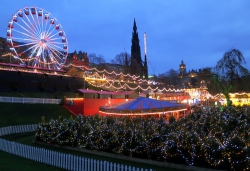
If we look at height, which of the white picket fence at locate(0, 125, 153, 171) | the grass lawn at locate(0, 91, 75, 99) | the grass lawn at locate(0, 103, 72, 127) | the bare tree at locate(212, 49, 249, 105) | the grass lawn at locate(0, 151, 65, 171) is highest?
the bare tree at locate(212, 49, 249, 105)

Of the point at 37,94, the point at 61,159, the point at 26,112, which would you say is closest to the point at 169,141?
the point at 61,159

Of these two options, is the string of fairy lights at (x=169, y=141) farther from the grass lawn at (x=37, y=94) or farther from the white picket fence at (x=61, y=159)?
the grass lawn at (x=37, y=94)

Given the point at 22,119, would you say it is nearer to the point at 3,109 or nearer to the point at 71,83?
the point at 3,109

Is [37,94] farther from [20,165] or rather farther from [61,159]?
[61,159]

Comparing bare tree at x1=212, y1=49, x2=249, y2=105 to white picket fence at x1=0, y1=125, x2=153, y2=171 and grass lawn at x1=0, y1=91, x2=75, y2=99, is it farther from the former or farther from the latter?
white picket fence at x1=0, y1=125, x2=153, y2=171

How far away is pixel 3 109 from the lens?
23953 mm

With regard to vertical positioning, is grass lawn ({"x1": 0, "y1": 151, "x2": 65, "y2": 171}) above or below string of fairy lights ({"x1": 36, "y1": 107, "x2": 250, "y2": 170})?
below

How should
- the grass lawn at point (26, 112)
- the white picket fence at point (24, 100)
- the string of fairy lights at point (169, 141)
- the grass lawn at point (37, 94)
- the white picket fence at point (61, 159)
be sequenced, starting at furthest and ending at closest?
the grass lawn at point (37, 94) < the white picket fence at point (24, 100) < the grass lawn at point (26, 112) < the string of fairy lights at point (169, 141) < the white picket fence at point (61, 159)

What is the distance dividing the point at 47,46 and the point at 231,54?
28.0m

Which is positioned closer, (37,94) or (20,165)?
(20,165)

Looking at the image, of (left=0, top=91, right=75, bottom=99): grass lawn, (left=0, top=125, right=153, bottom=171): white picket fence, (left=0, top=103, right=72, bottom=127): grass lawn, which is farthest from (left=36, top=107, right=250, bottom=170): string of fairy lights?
(left=0, top=91, right=75, bottom=99): grass lawn

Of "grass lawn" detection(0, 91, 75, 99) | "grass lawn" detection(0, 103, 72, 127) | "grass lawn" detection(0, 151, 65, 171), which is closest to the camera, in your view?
"grass lawn" detection(0, 151, 65, 171)

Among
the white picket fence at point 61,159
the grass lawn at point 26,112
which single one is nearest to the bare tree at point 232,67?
the grass lawn at point 26,112

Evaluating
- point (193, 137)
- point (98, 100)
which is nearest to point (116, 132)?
point (193, 137)
